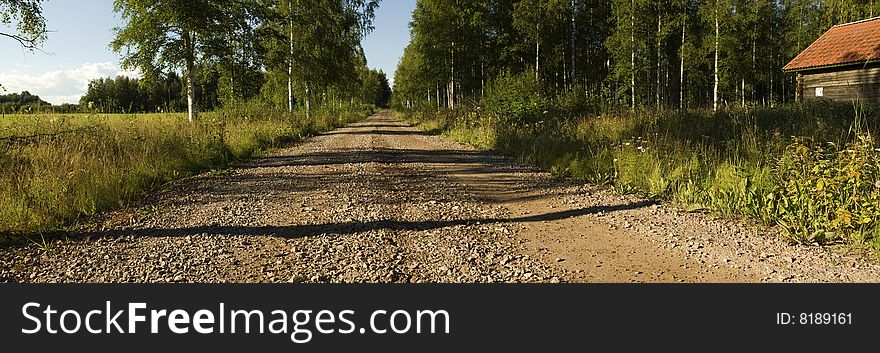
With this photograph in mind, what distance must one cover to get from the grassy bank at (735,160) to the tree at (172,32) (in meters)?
9.74

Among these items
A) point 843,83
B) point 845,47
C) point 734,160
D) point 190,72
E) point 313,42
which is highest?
point 313,42

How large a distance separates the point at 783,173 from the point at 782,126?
21.0ft

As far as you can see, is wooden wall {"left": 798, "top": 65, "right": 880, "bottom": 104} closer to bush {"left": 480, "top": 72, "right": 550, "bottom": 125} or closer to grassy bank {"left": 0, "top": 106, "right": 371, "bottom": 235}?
bush {"left": 480, "top": 72, "right": 550, "bottom": 125}

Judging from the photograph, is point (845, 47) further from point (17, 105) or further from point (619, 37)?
point (17, 105)

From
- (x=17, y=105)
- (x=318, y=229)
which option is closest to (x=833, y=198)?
(x=318, y=229)

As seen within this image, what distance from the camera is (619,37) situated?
31984mm

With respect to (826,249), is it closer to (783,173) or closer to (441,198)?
(783,173)

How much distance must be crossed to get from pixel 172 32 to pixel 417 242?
53.7 feet

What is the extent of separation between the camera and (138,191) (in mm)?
7664

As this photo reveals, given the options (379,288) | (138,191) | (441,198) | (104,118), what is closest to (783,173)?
(441,198)

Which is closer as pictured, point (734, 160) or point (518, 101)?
point (734, 160)

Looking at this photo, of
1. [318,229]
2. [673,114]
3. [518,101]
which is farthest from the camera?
[518,101]

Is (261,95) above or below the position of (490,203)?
above

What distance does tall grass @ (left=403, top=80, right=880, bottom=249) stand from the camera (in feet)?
16.9
